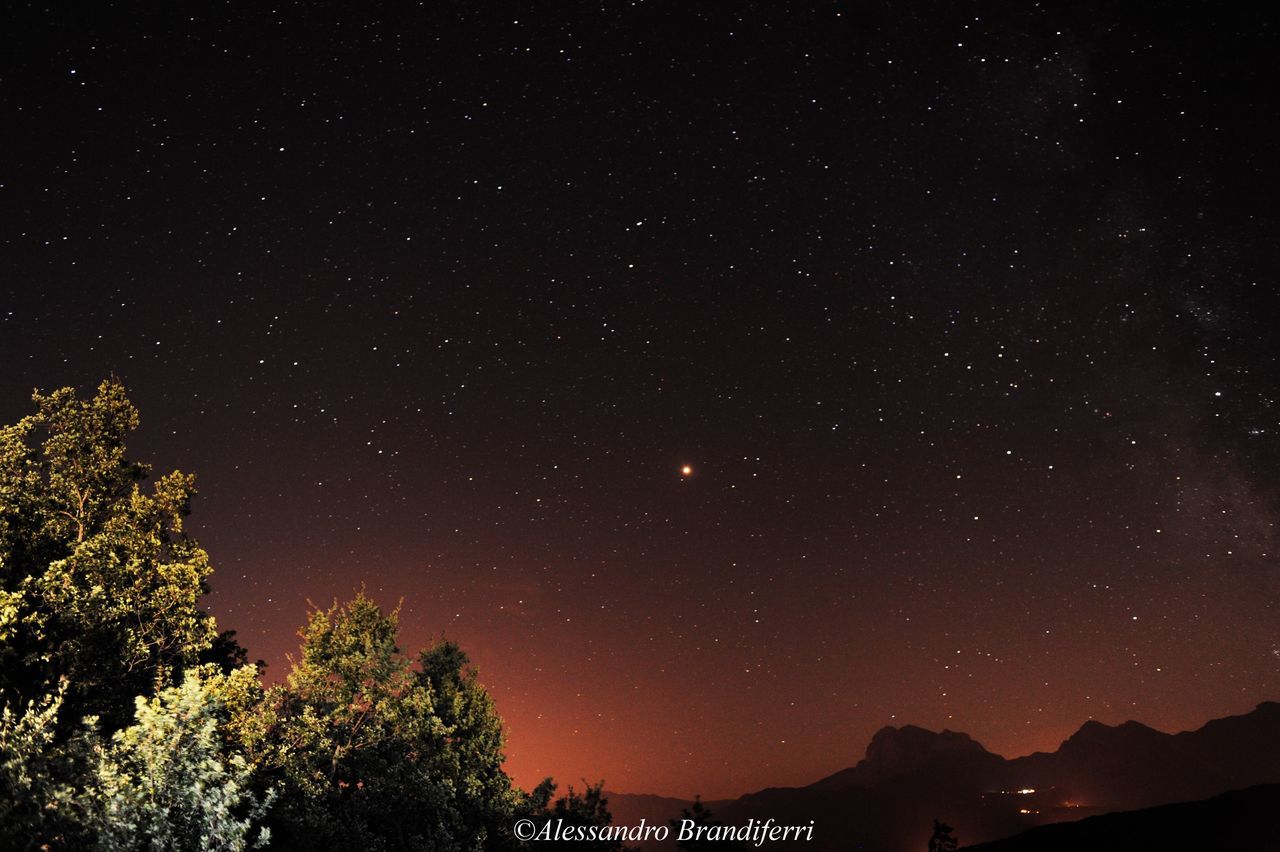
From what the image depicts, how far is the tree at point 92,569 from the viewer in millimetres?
13641

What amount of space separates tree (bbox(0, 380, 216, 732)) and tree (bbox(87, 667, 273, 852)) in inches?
201

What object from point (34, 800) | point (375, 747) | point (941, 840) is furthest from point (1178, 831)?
point (34, 800)

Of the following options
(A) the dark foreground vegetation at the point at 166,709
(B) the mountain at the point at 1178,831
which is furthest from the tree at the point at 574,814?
(B) the mountain at the point at 1178,831

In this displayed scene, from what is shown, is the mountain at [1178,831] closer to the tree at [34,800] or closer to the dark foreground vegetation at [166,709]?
the dark foreground vegetation at [166,709]

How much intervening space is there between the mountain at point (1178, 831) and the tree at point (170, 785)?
114334 millimetres

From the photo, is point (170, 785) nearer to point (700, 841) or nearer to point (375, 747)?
point (375, 747)

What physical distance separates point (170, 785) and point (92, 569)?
272 inches

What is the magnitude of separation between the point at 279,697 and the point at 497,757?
38.3ft

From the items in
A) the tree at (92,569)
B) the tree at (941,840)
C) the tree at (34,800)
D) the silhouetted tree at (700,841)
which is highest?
the tree at (92,569)

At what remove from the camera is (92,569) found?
14.0m

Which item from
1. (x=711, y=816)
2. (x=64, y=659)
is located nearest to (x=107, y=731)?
(x=64, y=659)

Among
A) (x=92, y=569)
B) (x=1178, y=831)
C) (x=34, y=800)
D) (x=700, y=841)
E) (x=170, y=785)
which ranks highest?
(x=92, y=569)

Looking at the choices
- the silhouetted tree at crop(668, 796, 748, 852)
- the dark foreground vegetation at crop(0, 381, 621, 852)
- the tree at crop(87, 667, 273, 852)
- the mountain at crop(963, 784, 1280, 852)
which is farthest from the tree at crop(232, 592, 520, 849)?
the mountain at crop(963, 784, 1280, 852)

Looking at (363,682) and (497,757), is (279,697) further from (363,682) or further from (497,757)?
(497,757)
